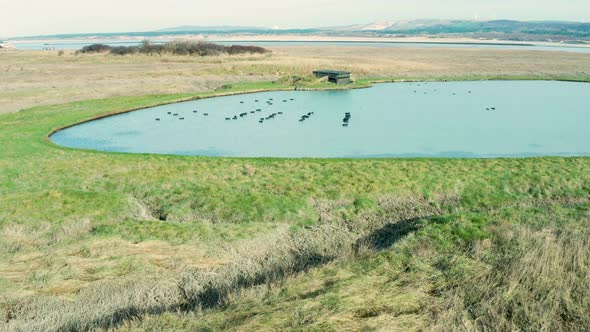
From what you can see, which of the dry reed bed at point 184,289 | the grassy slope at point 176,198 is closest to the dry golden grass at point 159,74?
the grassy slope at point 176,198

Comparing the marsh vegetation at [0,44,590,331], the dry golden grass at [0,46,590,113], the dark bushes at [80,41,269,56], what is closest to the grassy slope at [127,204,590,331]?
the marsh vegetation at [0,44,590,331]

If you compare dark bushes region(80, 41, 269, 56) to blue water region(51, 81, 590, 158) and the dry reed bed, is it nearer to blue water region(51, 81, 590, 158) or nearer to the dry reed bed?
Result: blue water region(51, 81, 590, 158)

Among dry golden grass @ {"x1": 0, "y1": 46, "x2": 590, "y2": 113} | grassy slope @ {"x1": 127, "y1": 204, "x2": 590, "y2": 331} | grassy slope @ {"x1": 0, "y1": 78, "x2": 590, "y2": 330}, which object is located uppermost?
dry golden grass @ {"x1": 0, "y1": 46, "x2": 590, "y2": 113}

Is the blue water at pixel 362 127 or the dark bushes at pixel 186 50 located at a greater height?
the dark bushes at pixel 186 50

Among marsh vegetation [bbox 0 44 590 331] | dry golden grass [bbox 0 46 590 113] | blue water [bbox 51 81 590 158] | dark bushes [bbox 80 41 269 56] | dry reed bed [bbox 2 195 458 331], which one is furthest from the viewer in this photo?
dark bushes [bbox 80 41 269 56]

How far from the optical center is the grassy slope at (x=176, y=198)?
16.1 m

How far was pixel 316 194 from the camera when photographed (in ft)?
78.4

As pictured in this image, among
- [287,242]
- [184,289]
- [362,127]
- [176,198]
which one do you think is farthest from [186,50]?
[184,289]

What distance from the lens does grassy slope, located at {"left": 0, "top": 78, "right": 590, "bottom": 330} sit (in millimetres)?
16094

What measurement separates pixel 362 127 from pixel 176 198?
2311cm

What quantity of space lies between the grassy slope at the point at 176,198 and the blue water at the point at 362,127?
4920 mm

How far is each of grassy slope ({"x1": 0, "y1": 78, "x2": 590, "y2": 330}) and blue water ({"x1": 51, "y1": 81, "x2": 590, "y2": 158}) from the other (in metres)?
4.92

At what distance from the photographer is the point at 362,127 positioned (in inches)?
1679

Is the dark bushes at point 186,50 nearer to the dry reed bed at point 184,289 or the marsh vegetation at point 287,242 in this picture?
the marsh vegetation at point 287,242
